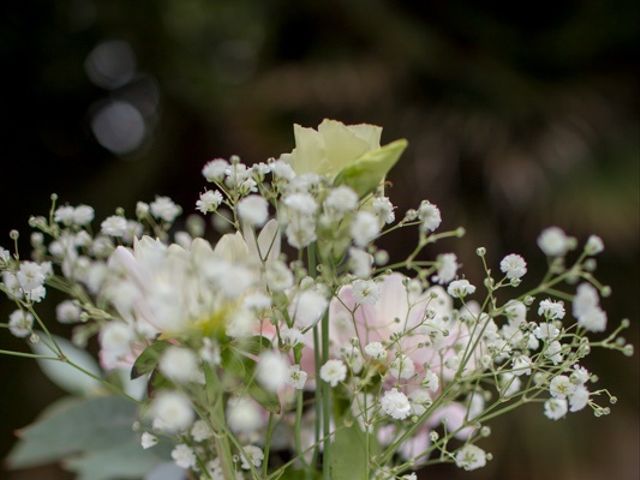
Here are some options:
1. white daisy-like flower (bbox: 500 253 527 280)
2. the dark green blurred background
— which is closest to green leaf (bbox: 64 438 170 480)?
white daisy-like flower (bbox: 500 253 527 280)

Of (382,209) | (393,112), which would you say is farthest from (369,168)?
(393,112)

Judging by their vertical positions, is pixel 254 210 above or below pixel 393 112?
below

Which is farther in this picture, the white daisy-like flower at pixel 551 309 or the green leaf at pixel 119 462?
the green leaf at pixel 119 462

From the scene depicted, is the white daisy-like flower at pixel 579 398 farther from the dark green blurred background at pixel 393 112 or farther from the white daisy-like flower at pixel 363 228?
the dark green blurred background at pixel 393 112

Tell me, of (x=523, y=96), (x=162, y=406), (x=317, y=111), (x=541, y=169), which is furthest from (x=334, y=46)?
(x=162, y=406)

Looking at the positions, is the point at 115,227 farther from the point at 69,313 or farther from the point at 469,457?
the point at 469,457

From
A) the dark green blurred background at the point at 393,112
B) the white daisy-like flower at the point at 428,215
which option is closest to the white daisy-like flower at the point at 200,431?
the white daisy-like flower at the point at 428,215

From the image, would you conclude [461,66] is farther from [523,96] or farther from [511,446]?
[511,446]
